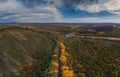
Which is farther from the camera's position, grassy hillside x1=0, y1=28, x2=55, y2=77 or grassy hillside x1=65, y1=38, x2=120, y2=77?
grassy hillside x1=0, y1=28, x2=55, y2=77

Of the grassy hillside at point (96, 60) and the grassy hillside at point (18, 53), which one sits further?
the grassy hillside at point (18, 53)

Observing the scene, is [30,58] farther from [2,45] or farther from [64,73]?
[64,73]

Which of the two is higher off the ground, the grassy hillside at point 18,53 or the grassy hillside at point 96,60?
the grassy hillside at point 18,53

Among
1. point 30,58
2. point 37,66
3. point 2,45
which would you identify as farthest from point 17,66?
point 2,45

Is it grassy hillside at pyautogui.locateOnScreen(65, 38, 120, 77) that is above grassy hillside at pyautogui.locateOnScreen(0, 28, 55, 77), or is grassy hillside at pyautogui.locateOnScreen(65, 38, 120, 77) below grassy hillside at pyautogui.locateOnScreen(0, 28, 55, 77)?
below
